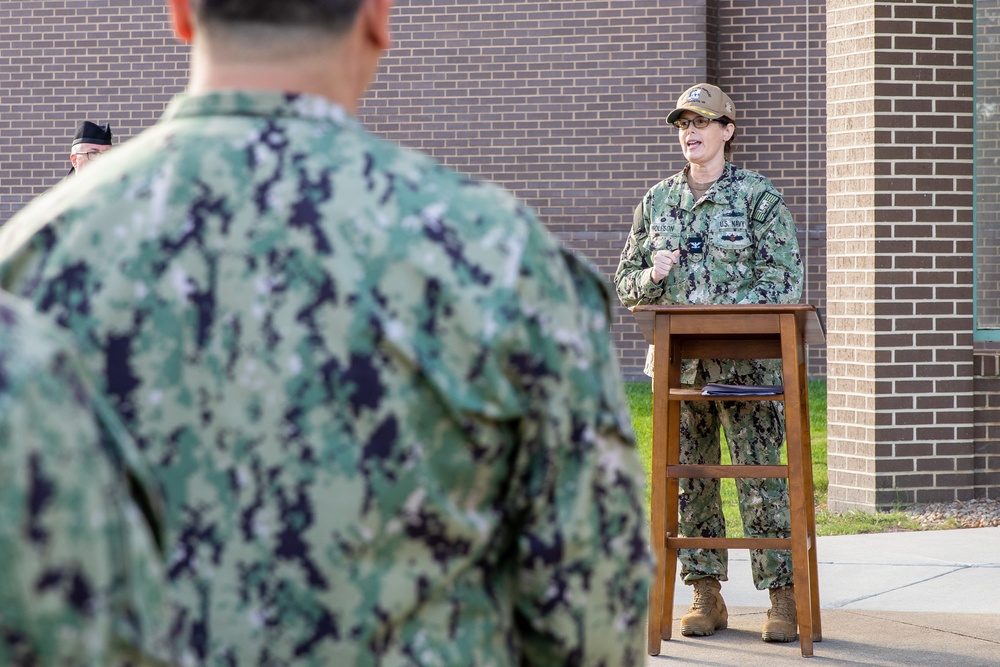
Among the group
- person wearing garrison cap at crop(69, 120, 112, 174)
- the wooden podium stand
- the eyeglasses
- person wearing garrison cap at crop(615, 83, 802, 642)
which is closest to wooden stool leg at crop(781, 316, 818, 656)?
the wooden podium stand

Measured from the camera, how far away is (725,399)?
518 centimetres

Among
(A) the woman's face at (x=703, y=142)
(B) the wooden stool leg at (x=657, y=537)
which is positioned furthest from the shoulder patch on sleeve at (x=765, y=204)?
(B) the wooden stool leg at (x=657, y=537)

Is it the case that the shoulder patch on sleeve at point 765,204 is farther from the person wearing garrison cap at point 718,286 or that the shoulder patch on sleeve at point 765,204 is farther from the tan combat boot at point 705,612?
the tan combat boot at point 705,612

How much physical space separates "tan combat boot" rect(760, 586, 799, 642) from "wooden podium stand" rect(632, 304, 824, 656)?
8 cm

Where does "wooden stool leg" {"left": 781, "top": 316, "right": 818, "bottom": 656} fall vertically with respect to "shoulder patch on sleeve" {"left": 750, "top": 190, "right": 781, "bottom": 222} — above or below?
below

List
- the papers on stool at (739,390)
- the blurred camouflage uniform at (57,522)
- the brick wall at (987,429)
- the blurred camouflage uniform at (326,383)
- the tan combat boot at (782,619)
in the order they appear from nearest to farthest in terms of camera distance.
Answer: the blurred camouflage uniform at (57,522), the blurred camouflage uniform at (326,383), the papers on stool at (739,390), the tan combat boot at (782,619), the brick wall at (987,429)

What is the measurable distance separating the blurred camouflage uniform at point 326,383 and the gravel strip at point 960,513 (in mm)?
6484

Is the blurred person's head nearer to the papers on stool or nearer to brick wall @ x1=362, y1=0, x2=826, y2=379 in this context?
the papers on stool

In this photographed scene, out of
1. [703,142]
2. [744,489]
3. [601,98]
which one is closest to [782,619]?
[744,489]

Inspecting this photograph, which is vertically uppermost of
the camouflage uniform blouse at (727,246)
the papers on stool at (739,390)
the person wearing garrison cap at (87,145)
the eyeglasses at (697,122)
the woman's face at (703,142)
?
the person wearing garrison cap at (87,145)

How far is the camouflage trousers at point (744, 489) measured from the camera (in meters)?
5.42

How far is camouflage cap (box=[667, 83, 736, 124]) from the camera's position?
552cm

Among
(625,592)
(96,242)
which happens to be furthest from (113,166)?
(625,592)

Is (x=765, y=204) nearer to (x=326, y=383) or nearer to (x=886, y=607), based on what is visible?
(x=886, y=607)
